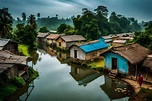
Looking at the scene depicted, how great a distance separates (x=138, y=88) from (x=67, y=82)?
7951 millimetres

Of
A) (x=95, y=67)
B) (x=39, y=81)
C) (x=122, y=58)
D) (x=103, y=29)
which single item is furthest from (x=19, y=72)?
(x=103, y=29)

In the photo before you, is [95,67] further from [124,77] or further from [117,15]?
[117,15]

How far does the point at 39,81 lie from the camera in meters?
21.1

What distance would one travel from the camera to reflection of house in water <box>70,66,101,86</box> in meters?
21.9

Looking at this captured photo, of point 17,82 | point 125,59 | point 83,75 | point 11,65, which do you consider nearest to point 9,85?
point 17,82

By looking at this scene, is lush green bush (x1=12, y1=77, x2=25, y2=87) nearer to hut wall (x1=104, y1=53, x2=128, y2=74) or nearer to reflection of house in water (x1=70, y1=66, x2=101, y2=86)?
reflection of house in water (x1=70, y1=66, x2=101, y2=86)

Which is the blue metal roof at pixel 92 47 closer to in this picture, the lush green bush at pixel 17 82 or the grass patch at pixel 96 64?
the grass patch at pixel 96 64

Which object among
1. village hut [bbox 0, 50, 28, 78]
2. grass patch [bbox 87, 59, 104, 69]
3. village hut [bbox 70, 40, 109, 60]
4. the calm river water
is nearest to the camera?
village hut [bbox 0, 50, 28, 78]

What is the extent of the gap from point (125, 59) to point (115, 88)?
391 centimetres

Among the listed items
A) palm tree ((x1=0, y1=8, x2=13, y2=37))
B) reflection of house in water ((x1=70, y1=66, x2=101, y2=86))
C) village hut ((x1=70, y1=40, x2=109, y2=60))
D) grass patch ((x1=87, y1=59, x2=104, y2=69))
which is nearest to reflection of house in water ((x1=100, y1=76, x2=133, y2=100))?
reflection of house in water ((x1=70, y1=66, x2=101, y2=86))

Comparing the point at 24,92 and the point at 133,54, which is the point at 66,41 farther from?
the point at 24,92

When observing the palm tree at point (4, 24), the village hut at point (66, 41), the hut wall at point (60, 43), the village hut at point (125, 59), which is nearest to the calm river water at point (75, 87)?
the village hut at point (125, 59)

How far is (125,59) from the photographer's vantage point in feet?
68.3

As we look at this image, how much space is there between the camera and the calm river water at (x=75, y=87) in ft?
54.9
